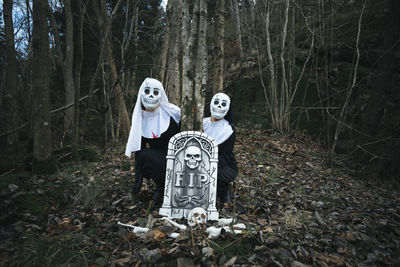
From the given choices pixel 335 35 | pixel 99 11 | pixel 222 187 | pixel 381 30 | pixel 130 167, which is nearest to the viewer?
pixel 222 187

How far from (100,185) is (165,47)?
23.2 feet

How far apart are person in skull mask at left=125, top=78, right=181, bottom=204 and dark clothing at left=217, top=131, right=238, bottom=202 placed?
81cm

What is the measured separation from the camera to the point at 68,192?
405 cm

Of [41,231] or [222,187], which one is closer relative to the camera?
[41,231]

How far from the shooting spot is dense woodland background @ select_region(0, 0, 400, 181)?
4.81 metres

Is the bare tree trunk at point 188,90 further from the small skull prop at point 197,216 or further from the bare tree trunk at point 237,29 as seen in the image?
the bare tree trunk at point 237,29

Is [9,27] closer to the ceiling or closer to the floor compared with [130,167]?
closer to the ceiling

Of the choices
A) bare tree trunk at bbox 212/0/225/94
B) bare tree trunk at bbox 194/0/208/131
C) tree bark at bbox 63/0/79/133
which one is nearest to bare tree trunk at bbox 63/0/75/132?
tree bark at bbox 63/0/79/133

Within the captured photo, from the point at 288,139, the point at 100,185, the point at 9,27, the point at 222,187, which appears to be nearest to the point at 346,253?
the point at 222,187

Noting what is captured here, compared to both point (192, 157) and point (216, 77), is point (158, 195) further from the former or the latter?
→ point (216, 77)

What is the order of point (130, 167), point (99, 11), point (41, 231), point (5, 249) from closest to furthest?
point (5, 249) < point (41, 231) < point (130, 167) < point (99, 11)

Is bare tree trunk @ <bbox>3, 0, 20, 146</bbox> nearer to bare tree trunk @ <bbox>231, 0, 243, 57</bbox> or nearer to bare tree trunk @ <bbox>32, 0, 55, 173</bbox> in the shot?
bare tree trunk @ <bbox>32, 0, 55, 173</bbox>

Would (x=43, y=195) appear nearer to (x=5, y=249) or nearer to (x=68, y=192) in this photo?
(x=68, y=192)

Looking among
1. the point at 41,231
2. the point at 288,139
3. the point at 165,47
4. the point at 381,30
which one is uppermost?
the point at 381,30
